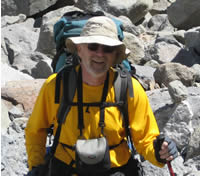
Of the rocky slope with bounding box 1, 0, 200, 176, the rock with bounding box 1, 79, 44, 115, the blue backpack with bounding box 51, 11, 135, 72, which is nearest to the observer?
the blue backpack with bounding box 51, 11, 135, 72

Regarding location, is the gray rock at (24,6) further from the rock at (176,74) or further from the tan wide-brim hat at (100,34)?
the tan wide-brim hat at (100,34)

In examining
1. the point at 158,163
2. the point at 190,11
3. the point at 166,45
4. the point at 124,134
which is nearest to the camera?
the point at 158,163

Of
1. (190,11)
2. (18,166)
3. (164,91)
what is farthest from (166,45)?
(18,166)

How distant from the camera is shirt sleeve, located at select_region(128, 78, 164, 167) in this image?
11.5 feet

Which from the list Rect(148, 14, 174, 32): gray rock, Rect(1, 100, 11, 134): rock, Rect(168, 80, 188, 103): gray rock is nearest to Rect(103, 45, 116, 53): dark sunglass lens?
Rect(168, 80, 188, 103): gray rock

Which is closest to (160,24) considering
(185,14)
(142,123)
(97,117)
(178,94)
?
(185,14)

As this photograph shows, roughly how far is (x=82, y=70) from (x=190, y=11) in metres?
13.4

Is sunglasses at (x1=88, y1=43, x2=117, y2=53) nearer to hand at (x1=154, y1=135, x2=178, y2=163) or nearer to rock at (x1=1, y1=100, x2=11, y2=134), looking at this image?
hand at (x1=154, y1=135, x2=178, y2=163)

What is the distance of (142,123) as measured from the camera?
355cm

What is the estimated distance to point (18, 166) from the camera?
5.30m

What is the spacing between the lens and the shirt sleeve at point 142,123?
3.51 meters

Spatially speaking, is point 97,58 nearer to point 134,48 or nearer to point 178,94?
point 178,94

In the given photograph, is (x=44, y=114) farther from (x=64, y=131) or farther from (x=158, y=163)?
(x=158, y=163)

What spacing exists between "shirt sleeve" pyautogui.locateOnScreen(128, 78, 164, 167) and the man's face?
33cm
